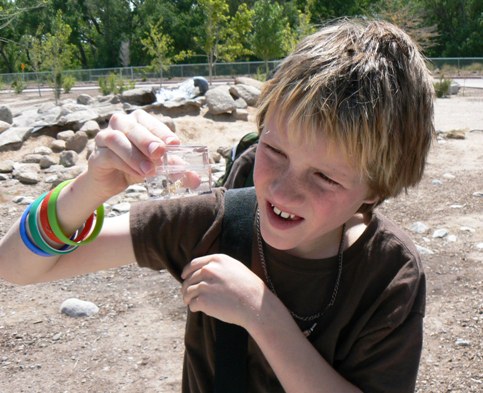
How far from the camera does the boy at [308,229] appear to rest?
4.23ft

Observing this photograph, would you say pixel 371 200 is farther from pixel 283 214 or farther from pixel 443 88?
pixel 443 88

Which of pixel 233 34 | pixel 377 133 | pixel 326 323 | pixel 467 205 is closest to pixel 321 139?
pixel 377 133

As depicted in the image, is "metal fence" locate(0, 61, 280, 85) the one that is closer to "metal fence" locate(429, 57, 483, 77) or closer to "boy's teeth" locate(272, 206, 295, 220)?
"metal fence" locate(429, 57, 483, 77)

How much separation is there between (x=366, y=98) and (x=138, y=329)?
314 cm

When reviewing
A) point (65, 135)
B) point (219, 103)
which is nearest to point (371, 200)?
point (65, 135)

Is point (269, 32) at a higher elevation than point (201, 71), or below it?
higher

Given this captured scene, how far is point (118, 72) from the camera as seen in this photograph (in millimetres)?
40375

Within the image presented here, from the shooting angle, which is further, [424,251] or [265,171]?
[424,251]

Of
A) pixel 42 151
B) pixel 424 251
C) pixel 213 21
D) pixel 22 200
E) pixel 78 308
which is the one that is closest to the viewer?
pixel 78 308

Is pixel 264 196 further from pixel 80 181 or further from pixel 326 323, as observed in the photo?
pixel 80 181

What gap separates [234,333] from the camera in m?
1.42

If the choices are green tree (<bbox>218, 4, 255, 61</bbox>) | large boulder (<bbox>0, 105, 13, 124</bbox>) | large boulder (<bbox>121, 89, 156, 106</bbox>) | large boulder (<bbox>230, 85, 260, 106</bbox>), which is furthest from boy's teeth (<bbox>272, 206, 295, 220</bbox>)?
green tree (<bbox>218, 4, 255, 61</bbox>)

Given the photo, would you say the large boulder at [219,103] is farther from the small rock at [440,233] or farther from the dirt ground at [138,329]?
the small rock at [440,233]

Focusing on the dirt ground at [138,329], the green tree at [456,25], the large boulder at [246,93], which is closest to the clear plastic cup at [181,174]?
the dirt ground at [138,329]
